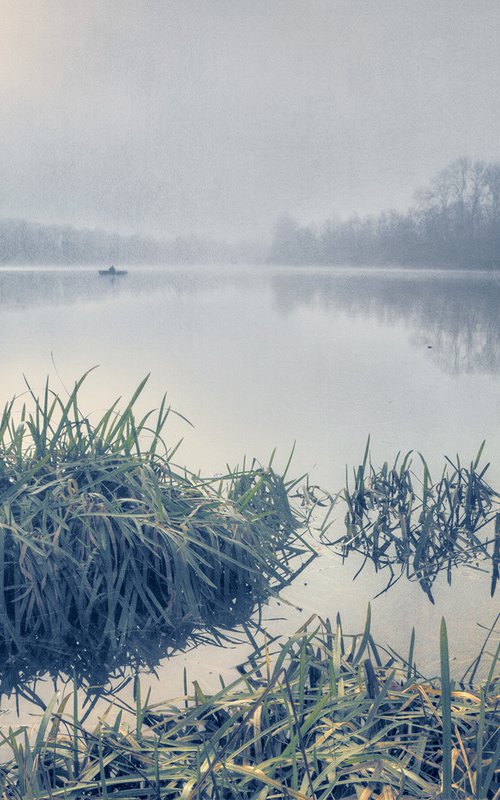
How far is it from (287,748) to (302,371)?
4.67 m

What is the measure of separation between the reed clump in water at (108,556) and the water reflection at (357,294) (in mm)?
5064

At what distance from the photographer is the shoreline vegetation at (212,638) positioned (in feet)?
3.97

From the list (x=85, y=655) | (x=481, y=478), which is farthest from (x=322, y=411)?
(x=85, y=655)

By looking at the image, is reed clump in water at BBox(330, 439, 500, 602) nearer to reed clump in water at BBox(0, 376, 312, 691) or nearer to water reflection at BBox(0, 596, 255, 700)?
reed clump in water at BBox(0, 376, 312, 691)

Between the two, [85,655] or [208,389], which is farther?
[208,389]

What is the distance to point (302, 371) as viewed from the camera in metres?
5.79

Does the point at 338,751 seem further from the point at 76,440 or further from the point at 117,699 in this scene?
the point at 76,440

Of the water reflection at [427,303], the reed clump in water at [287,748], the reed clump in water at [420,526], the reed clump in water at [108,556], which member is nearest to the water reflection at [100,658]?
the reed clump in water at [108,556]

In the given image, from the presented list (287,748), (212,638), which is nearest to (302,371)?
(212,638)

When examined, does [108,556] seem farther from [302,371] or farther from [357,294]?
[357,294]

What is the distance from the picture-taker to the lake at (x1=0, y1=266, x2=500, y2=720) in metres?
2.05

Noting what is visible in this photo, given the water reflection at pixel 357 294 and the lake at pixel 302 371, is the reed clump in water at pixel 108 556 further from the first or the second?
the water reflection at pixel 357 294

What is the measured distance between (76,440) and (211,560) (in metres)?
0.45

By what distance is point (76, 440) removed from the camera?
211cm
